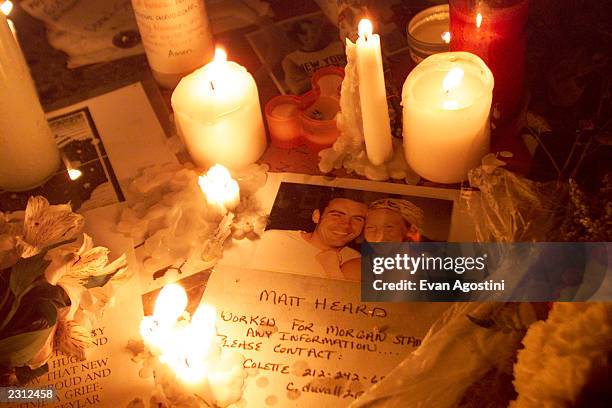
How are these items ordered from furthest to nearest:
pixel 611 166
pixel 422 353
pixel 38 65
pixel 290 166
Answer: pixel 38 65 → pixel 290 166 → pixel 611 166 → pixel 422 353

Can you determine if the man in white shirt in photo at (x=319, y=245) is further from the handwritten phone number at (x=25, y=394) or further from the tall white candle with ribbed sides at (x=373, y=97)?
the handwritten phone number at (x=25, y=394)

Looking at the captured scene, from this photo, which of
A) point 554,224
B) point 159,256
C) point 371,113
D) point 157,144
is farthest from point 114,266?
point 554,224

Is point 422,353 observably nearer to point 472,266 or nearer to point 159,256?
point 472,266

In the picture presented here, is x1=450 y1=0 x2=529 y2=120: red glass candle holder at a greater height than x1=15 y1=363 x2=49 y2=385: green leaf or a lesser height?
greater

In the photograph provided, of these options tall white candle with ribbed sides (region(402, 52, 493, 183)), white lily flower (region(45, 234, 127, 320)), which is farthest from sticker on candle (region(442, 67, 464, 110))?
white lily flower (region(45, 234, 127, 320))

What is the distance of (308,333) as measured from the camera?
0.60 m

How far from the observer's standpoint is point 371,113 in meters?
0.67

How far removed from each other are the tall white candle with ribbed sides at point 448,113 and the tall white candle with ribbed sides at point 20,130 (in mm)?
390

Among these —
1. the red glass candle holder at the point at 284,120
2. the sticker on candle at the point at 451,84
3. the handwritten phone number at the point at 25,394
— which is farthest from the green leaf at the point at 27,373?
the sticker on candle at the point at 451,84

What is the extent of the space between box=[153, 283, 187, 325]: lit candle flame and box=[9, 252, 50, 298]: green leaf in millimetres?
115

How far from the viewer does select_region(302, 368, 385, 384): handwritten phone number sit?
1.86 ft

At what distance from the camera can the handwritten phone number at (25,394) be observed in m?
0.59

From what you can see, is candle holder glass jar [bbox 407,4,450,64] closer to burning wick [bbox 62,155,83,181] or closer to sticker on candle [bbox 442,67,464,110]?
sticker on candle [bbox 442,67,464,110]

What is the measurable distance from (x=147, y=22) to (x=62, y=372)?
0.40 m
